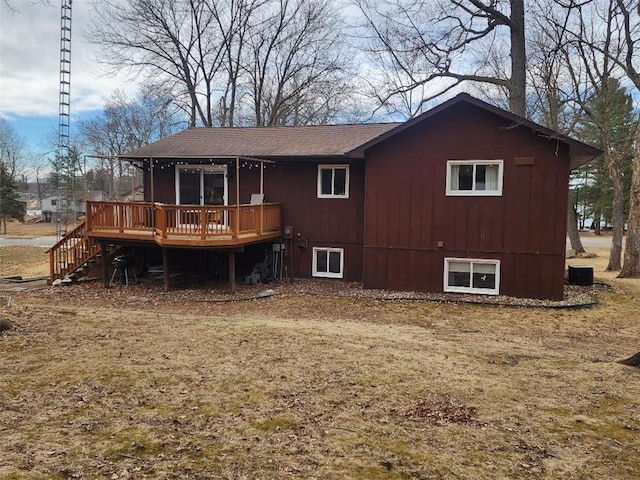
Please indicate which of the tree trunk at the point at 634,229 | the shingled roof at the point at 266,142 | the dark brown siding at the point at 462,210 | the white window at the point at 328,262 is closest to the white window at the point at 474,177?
the dark brown siding at the point at 462,210

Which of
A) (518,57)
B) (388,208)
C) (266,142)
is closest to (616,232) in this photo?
(518,57)

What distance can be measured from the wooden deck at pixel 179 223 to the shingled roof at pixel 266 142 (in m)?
1.86

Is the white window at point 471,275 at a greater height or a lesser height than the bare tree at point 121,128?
lesser

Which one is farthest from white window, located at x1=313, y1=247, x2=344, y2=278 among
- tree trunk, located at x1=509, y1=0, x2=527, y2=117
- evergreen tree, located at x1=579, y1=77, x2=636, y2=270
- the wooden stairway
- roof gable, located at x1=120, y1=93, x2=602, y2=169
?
evergreen tree, located at x1=579, y1=77, x2=636, y2=270

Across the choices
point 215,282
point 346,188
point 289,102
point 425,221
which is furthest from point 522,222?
point 289,102

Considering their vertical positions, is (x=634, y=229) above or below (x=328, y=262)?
above

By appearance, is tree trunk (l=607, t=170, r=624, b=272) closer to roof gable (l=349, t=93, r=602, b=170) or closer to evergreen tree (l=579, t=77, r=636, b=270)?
evergreen tree (l=579, t=77, r=636, b=270)

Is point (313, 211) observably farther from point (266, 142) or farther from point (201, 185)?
point (201, 185)

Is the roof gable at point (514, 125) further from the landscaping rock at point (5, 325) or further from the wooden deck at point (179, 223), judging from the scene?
the landscaping rock at point (5, 325)

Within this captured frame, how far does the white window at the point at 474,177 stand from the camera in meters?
11.5

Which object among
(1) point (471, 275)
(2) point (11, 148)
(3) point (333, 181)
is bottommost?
(1) point (471, 275)

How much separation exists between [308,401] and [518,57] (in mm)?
14930

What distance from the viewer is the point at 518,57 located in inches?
613

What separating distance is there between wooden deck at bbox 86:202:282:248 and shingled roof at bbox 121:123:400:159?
1863 mm
